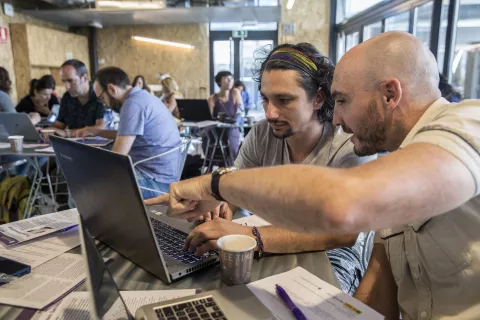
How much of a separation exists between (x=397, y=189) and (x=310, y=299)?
0.37m

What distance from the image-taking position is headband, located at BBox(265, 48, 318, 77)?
1.52 meters

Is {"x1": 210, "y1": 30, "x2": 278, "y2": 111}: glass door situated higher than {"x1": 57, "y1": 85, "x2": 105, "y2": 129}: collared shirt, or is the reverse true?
{"x1": 210, "y1": 30, "x2": 278, "y2": 111}: glass door

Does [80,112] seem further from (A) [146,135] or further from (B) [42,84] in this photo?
(B) [42,84]

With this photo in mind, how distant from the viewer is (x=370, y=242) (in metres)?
1.42

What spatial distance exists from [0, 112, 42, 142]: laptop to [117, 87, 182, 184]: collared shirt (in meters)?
1.04

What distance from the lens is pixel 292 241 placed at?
1.05m

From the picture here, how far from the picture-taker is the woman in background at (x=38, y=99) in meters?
4.96

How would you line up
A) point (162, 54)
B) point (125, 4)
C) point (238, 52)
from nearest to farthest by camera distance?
point (125, 4) < point (238, 52) < point (162, 54)

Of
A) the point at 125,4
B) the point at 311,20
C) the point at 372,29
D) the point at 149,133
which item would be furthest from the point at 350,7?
the point at 149,133

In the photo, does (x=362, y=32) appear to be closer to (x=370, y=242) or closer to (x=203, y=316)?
(x=370, y=242)

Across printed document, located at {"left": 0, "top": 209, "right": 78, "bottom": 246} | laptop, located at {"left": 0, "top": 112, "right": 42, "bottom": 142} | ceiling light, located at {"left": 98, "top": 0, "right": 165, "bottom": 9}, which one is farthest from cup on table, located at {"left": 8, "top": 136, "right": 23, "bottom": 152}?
ceiling light, located at {"left": 98, "top": 0, "right": 165, "bottom": 9}

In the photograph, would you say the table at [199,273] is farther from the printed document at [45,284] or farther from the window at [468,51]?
the window at [468,51]

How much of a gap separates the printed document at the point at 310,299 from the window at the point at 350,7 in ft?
17.5

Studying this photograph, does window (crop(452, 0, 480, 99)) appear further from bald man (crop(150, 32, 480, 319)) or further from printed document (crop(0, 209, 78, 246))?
printed document (crop(0, 209, 78, 246))
